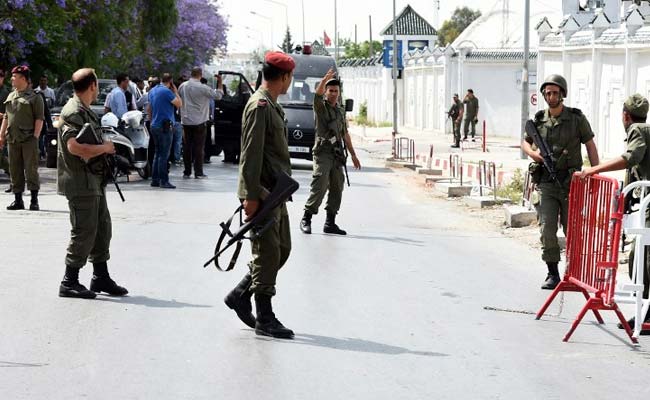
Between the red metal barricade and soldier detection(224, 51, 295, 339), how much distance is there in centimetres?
199

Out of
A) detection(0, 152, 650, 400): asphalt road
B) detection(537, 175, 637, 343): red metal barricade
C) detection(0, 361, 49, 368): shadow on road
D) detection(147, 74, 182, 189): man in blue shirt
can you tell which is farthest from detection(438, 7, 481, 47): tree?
detection(0, 361, 49, 368): shadow on road

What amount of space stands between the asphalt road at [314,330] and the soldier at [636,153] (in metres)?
0.55

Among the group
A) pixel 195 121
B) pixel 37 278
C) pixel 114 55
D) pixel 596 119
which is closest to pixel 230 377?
pixel 37 278

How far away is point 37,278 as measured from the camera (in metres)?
10.2

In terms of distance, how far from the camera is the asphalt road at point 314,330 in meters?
6.74

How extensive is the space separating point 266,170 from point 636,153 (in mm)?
2732

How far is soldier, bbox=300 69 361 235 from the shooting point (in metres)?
13.6

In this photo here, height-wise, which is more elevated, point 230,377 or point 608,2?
point 608,2

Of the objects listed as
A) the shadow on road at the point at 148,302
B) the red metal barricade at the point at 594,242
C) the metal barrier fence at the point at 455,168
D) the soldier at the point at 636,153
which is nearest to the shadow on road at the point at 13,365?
the shadow on road at the point at 148,302

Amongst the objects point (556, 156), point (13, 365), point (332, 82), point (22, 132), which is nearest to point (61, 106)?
point (22, 132)

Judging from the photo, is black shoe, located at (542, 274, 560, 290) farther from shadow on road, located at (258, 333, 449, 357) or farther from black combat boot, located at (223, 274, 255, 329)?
black combat boot, located at (223, 274, 255, 329)

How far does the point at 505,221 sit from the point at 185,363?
9777 millimetres

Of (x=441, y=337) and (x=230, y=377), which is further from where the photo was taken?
(x=441, y=337)

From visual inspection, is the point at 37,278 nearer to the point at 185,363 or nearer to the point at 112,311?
the point at 112,311
